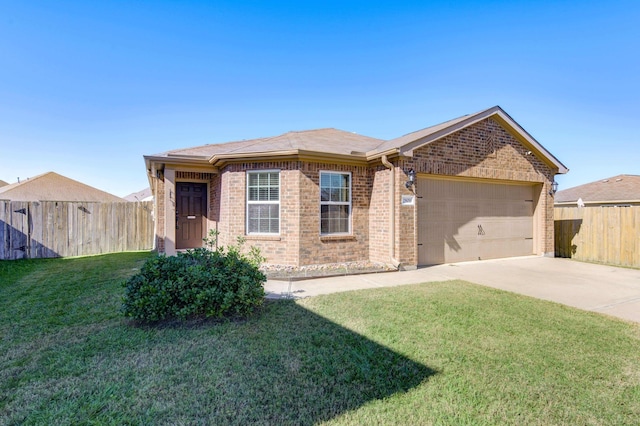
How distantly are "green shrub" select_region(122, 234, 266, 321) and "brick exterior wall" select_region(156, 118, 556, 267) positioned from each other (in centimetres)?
345

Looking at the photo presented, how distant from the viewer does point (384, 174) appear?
8258mm

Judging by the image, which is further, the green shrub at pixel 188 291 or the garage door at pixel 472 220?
the garage door at pixel 472 220

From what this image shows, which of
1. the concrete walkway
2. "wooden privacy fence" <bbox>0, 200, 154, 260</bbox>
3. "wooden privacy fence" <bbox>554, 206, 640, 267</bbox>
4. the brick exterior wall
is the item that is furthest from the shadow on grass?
"wooden privacy fence" <bbox>554, 206, 640, 267</bbox>

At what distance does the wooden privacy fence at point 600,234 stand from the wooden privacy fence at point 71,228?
52.9 feet

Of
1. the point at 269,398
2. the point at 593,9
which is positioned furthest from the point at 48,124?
the point at 593,9

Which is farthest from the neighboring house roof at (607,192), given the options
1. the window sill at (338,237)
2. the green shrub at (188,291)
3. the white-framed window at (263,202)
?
the green shrub at (188,291)

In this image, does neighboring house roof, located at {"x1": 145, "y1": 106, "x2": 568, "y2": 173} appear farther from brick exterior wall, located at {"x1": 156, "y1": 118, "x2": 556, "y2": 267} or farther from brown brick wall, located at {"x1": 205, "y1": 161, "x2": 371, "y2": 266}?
brown brick wall, located at {"x1": 205, "y1": 161, "x2": 371, "y2": 266}

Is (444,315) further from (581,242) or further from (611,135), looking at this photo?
(611,135)

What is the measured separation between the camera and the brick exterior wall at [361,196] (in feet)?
25.7

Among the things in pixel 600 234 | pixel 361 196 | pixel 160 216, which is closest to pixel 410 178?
pixel 361 196

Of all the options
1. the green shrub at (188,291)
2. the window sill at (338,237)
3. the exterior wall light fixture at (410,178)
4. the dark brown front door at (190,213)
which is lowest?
the green shrub at (188,291)

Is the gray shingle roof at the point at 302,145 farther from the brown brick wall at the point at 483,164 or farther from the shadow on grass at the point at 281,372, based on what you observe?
the shadow on grass at the point at 281,372

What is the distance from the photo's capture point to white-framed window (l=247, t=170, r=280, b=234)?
809 cm

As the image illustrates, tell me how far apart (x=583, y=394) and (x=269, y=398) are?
271 cm
